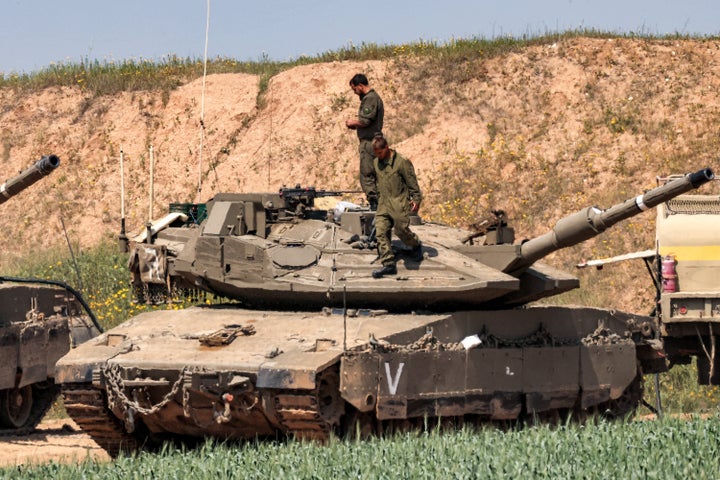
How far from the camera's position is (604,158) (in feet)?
99.7

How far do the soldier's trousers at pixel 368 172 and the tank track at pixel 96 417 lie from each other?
13.3ft

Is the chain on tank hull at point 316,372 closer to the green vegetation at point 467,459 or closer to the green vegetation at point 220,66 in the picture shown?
the green vegetation at point 467,459

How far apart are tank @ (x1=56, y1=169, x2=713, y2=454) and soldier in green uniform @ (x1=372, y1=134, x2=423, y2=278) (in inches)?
8.5

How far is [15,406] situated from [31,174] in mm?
3699

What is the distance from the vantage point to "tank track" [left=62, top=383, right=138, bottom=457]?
14.3 metres

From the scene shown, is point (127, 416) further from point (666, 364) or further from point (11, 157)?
point (11, 157)

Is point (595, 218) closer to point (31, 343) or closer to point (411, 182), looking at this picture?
point (411, 182)

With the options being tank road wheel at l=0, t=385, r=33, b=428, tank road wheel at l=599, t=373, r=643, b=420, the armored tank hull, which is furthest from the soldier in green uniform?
tank road wheel at l=0, t=385, r=33, b=428

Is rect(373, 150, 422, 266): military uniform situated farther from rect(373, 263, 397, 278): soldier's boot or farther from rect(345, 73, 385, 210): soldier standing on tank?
rect(345, 73, 385, 210): soldier standing on tank

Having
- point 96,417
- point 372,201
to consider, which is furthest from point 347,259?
point 96,417

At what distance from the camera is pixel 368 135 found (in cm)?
Result: 1686

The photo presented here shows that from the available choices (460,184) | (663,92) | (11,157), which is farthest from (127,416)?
(11,157)

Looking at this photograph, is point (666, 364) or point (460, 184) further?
point (460, 184)

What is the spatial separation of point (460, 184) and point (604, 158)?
3.22m
